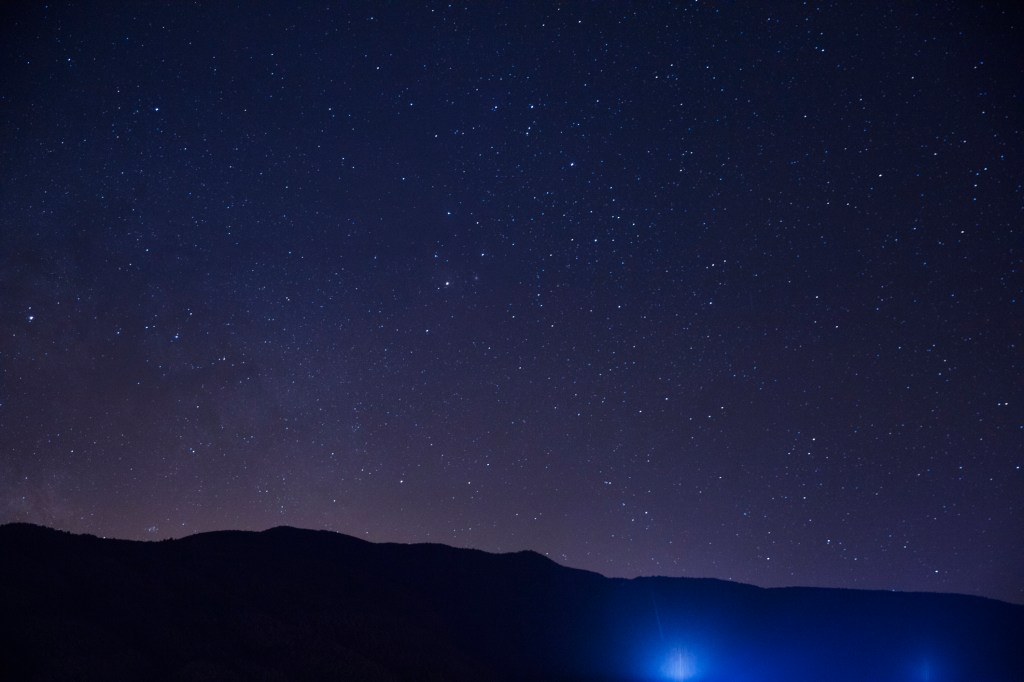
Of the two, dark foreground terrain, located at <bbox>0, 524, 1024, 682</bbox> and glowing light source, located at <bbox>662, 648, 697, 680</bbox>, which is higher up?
dark foreground terrain, located at <bbox>0, 524, 1024, 682</bbox>

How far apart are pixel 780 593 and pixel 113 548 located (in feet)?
107

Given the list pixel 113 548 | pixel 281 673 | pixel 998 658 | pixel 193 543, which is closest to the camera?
pixel 281 673

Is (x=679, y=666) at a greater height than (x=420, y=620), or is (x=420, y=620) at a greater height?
(x=420, y=620)

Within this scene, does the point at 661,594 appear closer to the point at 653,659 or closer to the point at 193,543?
the point at 653,659

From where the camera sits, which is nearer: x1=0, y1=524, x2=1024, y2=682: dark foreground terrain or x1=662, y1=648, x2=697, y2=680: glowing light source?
x1=0, y1=524, x2=1024, y2=682: dark foreground terrain

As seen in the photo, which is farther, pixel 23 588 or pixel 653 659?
pixel 653 659

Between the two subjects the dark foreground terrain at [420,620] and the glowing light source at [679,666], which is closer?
the dark foreground terrain at [420,620]

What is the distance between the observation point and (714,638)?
31344 mm

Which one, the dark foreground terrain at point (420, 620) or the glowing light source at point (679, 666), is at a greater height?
the dark foreground terrain at point (420, 620)

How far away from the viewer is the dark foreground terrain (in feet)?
55.6

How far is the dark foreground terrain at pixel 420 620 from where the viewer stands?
55.6ft

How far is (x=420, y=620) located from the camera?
82.4 ft

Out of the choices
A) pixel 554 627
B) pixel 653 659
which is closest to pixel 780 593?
pixel 653 659

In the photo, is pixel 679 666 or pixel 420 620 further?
pixel 679 666
